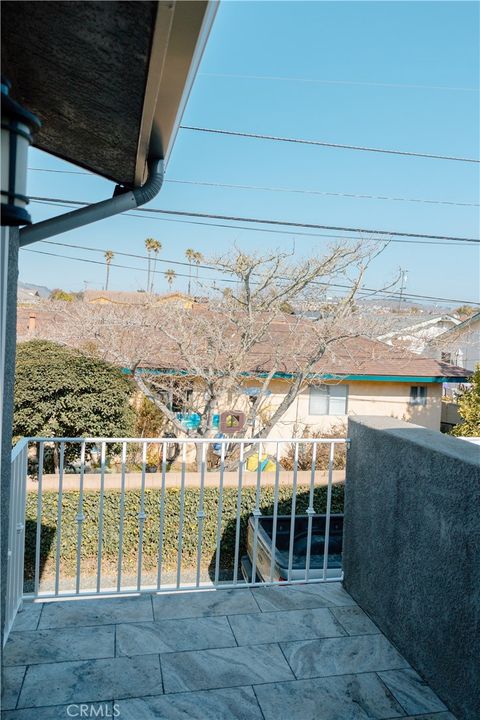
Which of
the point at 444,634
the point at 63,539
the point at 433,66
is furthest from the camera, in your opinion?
the point at 63,539

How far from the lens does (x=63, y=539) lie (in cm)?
696

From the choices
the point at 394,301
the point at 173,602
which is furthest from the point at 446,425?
the point at 173,602

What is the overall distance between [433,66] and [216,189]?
17.3 feet

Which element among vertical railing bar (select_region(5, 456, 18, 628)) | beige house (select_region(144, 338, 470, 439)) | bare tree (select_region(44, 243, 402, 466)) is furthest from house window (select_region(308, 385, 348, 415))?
vertical railing bar (select_region(5, 456, 18, 628))

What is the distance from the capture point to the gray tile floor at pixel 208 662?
76.2 inches

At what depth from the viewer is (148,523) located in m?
7.21

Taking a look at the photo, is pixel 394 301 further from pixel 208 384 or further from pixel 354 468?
pixel 354 468

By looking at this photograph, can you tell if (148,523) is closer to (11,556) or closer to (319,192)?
(11,556)

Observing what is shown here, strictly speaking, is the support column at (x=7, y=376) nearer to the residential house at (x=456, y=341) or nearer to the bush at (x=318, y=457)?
the bush at (x=318, y=457)

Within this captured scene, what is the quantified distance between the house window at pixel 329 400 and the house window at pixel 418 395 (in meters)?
1.87

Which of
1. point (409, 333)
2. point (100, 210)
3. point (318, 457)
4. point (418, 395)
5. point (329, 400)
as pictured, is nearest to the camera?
point (100, 210)

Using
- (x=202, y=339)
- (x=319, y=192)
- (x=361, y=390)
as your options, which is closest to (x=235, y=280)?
(x=202, y=339)

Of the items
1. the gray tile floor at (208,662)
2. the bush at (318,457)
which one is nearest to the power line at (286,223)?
the bush at (318,457)

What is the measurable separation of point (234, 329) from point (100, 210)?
316 inches
